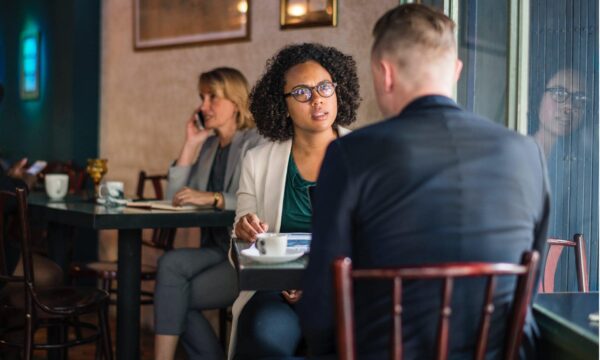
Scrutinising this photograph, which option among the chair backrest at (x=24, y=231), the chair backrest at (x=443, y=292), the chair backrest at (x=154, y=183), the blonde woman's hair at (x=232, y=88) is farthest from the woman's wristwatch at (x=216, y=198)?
the chair backrest at (x=443, y=292)

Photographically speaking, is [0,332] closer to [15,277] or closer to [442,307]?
[15,277]

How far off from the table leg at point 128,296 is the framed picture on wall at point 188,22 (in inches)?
67.3

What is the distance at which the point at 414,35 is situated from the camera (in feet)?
5.19

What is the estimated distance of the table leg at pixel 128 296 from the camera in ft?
11.2

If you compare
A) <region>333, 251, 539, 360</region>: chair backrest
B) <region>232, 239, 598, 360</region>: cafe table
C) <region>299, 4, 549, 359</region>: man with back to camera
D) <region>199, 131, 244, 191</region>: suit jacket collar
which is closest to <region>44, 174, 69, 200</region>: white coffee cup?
<region>199, 131, 244, 191</region>: suit jacket collar

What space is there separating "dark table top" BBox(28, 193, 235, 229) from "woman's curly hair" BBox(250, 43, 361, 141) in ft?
1.68

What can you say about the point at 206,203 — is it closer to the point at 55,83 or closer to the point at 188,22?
the point at 188,22

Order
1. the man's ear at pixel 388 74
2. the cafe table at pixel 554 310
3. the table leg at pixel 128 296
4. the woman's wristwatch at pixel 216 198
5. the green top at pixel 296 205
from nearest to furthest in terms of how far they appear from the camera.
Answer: the cafe table at pixel 554 310 < the man's ear at pixel 388 74 < the green top at pixel 296 205 < the table leg at pixel 128 296 < the woman's wristwatch at pixel 216 198

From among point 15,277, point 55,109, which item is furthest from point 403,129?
point 55,109

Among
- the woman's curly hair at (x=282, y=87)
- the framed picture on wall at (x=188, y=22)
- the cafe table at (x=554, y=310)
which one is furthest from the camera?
the framed picture on wall at (x=188, y=22)

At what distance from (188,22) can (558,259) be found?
10.6 ft

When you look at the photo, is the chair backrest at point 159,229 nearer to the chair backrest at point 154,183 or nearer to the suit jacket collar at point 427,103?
the chair backrest at point 154,183

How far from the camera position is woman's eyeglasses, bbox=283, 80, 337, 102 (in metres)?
2.81

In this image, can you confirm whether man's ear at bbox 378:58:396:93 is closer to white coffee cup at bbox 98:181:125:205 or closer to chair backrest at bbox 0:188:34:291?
chair backrest at bbox 0:188:34:291
